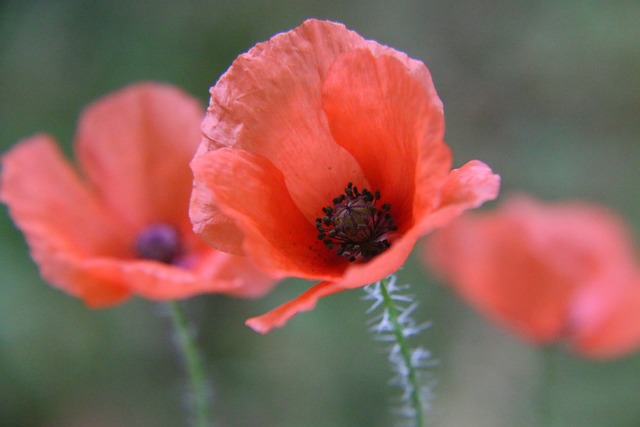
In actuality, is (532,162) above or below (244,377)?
above

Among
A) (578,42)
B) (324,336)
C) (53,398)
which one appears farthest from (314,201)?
(578,42)

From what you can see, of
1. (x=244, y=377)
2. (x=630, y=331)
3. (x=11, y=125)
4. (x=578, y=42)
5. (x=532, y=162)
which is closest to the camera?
(x=630, y=331)

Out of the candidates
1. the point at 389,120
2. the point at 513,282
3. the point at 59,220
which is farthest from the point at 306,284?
the point at 389,120

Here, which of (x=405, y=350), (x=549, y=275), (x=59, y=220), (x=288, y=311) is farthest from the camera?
(x=549, y=275)

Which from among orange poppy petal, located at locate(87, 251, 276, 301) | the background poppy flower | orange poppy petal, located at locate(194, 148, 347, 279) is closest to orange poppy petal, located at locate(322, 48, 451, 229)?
the background poppy flower

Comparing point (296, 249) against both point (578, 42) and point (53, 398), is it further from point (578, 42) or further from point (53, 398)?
point (578, 42)

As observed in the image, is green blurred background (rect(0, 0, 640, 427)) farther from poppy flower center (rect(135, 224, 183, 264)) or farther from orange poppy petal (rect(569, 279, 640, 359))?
poppy flower center (rect(135, 224, 183, 264))

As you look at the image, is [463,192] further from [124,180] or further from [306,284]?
[306,284]
